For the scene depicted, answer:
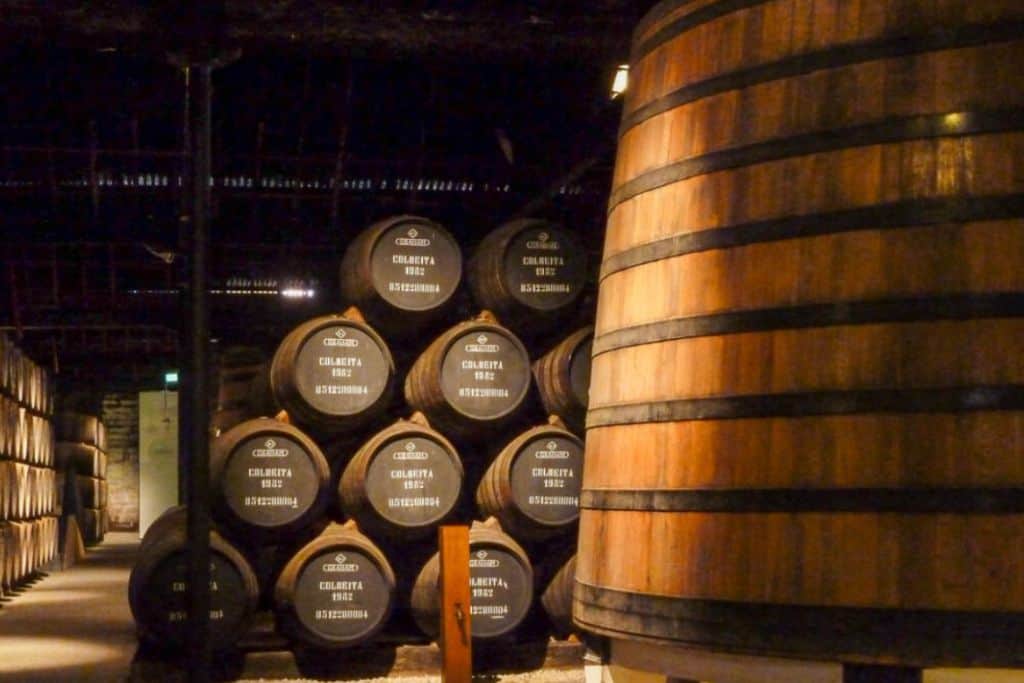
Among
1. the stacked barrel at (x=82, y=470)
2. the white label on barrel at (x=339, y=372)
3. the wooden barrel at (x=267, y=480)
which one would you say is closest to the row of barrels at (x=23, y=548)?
the stacked barrel at (x=82, y=470)

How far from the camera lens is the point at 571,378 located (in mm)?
7527

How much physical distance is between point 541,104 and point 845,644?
6069 mm

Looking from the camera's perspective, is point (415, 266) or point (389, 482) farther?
point (415, 266)

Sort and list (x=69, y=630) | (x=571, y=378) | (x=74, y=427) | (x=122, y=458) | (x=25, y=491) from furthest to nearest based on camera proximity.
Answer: (x=122, y=458)
(x=74, y=427)
(x=25, y=491)
(x=69, y=630)
(x=571, y=378)

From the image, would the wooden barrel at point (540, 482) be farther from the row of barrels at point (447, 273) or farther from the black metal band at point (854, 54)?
the black metal band at point (854, 54)

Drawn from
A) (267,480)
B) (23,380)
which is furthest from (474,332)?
(23,380)

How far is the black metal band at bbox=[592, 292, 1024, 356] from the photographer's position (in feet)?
8.21

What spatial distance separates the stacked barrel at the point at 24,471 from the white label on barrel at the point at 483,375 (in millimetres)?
7264

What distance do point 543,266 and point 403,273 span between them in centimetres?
84

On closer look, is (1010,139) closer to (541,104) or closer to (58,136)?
(541,104)

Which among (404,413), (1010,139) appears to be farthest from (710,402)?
(404,413)

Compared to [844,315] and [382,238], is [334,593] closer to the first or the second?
[382,238]

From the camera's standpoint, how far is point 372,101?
343 inches

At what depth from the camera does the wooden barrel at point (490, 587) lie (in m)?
7.35
